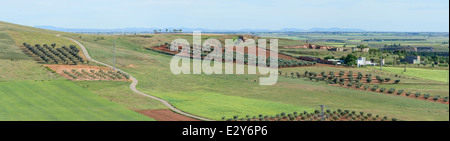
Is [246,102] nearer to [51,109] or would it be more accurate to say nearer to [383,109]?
[383,109]

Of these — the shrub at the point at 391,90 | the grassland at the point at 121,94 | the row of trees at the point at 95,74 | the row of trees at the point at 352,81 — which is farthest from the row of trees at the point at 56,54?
the shrub at the point at 391,90

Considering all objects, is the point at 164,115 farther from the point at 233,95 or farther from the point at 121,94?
the point at 233,95

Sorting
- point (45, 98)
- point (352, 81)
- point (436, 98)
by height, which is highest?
point (45, 98)

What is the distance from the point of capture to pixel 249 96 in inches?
2847

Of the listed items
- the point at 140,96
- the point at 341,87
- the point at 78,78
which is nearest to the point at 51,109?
the point at 140,96

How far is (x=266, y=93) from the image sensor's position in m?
75.8

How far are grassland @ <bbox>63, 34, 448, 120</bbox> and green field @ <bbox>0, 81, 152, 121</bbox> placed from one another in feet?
32.7

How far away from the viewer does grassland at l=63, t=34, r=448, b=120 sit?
59.7 meters

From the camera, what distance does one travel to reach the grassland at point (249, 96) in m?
59.7

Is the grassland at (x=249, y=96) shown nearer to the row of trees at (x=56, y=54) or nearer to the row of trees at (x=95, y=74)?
the row of trees at (x=95, y=74)

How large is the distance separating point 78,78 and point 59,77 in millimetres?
3230

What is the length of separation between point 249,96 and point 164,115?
21.3 meters

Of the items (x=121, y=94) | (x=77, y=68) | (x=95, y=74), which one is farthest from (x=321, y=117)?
(x=77, y=68)

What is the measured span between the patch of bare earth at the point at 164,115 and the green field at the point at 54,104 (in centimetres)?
158
